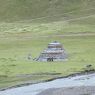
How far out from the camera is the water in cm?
3878

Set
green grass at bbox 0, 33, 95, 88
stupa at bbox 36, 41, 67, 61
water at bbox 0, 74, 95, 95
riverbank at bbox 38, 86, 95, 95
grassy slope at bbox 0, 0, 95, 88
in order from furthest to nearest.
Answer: stupa at bbox 36, 41, 67, 61
grassy slope at bbox 0, 0, 95, 88
green grass at bbox 0, 33, 95, 88
water at bbox 0, 74, 95, 95
riverbank at bbox 38, 86, 95, 95

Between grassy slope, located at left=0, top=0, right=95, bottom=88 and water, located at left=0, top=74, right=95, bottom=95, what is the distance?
7.06ft

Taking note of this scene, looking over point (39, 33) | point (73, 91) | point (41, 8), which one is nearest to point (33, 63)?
point (73, 91)

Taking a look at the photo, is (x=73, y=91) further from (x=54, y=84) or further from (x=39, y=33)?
(x=39, y=33)

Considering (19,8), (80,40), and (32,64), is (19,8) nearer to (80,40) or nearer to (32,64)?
(80,40)

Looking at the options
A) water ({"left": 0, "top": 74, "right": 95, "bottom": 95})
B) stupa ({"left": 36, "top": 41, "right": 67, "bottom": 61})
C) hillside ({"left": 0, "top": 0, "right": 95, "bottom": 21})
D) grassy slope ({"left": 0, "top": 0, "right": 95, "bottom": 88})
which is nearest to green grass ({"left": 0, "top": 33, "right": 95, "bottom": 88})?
grassy slope ({"left": 0, "top": 0, "right": 95, "bottom": 88})

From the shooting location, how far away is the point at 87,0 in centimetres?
14925

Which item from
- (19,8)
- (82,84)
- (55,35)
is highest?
(19,8)

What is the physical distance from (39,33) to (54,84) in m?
59.2

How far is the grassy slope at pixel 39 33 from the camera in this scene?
4916 centimetres

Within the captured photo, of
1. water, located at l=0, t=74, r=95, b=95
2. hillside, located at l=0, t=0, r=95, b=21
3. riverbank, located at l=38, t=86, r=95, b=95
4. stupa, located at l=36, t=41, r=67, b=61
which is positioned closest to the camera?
riverbank, located at l=38, t=86, r=95, b=95

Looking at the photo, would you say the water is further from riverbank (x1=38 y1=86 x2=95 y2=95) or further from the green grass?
the green grass

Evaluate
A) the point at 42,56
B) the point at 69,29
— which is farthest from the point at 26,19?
the point at 42,56

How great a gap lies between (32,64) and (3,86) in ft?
34.6
